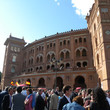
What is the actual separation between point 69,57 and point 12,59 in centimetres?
2190

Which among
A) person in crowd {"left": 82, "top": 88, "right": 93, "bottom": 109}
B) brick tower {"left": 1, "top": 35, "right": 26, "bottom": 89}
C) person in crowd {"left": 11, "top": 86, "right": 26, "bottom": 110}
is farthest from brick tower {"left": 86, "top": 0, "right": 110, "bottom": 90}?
brick tower {"left": 1, "top": 35, "right": 26, "bottom": 89}

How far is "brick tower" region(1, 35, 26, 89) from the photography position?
139 ft

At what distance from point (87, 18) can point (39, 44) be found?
16.6 meters

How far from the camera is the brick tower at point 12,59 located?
42.3 m

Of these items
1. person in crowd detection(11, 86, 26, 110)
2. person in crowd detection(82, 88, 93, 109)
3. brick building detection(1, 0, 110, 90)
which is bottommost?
person in crowd detection(11, 86, 26, 110)

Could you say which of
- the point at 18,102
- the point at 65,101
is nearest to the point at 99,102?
the point at 65,101

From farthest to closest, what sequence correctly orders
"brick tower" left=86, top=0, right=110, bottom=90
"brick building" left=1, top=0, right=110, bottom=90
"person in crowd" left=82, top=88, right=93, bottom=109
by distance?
1. "brick building" left=1, top=0, right=110, bottom=90
2. "brick tower" left=86, top=0, right=110, bottom=90
3. "person in crowd" left=82, top=88, right=93, bottom=109

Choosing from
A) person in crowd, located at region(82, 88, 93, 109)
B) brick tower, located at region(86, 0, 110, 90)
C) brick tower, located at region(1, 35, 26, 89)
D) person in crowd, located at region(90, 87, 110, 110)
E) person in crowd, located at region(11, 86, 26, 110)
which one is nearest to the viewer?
person in crowd, located at region(90, 87, 110, 110)

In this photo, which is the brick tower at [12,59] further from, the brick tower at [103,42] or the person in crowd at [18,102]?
the person in crowd at [18,102]

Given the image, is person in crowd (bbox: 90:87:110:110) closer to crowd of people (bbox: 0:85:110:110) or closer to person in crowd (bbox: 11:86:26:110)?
crowd of people (bbox: 0:85:110:110)

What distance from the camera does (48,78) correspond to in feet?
96.7

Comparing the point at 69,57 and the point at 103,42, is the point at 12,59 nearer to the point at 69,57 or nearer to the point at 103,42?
the point at 69,57

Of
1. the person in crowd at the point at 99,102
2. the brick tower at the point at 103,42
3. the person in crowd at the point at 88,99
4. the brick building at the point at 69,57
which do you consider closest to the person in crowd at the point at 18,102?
the person in crowd at the point at 88,99

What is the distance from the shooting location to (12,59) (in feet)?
146
